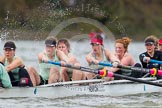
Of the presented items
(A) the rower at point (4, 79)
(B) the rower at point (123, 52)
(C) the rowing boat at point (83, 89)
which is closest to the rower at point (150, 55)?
(B) the rower at point (123, 52)

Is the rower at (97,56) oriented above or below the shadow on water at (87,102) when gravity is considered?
above

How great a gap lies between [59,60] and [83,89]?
0.78 m

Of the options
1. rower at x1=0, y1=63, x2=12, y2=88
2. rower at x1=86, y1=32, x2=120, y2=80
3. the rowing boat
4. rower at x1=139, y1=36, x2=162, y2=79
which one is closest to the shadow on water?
the rowing boat

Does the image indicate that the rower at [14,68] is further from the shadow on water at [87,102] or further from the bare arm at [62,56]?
the bare arm at [62,56]

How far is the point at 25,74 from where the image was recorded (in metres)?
11.0

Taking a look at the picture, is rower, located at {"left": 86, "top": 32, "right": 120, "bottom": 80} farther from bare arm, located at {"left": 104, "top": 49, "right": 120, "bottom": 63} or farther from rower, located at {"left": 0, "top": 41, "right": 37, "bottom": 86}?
rower, located at {"left": 0, "top": 41, "right": 37, "bottom": 86}

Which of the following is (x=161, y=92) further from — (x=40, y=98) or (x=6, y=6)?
(x=6, y=6)

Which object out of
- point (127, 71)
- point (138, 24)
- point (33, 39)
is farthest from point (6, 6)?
point (127, 71)

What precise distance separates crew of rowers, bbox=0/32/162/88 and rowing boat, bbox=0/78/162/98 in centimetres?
16

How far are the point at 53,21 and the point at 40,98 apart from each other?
14483mm

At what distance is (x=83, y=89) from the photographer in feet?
38.0

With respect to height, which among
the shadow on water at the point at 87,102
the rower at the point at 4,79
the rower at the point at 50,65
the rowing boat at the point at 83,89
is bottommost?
the shadow on water at the point at 87,102

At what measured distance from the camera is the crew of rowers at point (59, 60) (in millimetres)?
10984

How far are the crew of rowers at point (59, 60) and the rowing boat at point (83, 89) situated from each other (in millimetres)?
158
